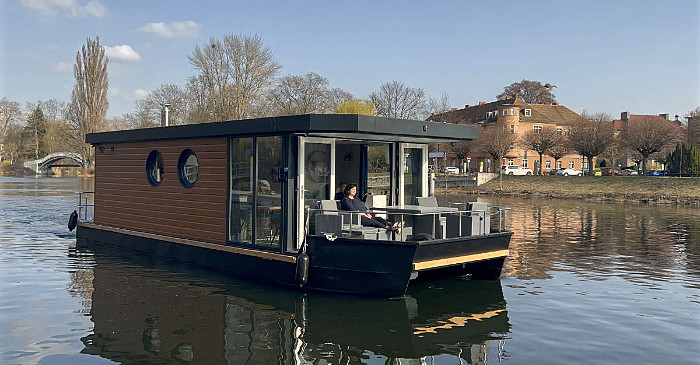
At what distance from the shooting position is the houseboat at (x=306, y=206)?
389 inches

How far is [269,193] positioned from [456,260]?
11.4 ft

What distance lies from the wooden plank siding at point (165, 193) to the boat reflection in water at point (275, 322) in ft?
4.03

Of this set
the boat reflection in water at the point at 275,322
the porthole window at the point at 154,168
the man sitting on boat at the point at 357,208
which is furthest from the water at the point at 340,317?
the porthole window at the point at 154,168

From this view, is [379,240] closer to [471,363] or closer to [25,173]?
[471,363]

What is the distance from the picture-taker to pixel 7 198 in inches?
1374

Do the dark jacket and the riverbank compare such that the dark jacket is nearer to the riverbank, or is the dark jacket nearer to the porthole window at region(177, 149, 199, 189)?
the porthole window at region(177, 149, 199, 189)

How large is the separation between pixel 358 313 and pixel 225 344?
2306 millimetres

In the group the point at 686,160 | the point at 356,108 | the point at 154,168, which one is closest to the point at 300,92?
the point at 356,108

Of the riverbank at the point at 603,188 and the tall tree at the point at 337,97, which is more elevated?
the tall tree at the point at 337,97

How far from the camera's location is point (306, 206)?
1090 cm

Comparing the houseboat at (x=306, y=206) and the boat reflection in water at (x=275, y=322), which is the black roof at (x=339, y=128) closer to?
the houseboat at (x=306, y=206)

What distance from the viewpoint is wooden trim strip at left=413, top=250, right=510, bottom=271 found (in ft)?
31.5

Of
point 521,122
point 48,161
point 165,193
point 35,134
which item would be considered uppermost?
point 521,122

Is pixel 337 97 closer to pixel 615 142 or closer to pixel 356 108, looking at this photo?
pixel 356 108
